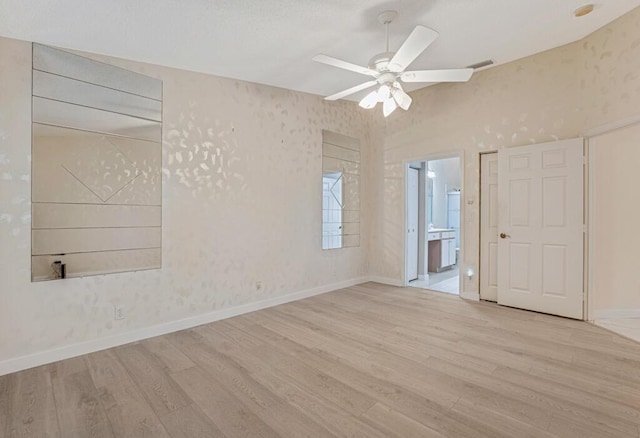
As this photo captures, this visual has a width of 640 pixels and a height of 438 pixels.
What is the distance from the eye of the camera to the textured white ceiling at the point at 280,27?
254 centimetres

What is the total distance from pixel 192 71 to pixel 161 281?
7.87 feet

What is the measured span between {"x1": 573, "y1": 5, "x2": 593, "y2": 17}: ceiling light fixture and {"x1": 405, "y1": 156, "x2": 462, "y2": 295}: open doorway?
6.93 feet

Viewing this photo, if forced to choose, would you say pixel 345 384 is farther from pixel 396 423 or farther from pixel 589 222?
pixel 589 222

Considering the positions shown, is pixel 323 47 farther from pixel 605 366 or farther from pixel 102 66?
pixel 605 366

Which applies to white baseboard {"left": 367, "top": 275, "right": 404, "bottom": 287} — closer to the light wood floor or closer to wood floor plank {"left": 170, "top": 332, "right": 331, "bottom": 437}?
the light wood floor

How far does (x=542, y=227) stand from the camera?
13.0ft

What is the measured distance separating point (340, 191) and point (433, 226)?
3777 millimetres

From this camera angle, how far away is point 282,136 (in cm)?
450

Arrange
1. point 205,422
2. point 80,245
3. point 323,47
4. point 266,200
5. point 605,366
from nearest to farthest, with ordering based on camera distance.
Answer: point 205,422 → point 605,366 → point 80,245 → point 323,47 → point 266,200

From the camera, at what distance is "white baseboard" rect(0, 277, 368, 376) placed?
2.67m

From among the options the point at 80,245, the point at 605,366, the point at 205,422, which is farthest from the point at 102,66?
the point at 605,366

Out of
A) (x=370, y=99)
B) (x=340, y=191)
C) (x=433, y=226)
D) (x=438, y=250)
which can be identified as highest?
(x=370, y=99)

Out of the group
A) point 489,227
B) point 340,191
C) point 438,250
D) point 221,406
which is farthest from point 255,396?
point 438,250

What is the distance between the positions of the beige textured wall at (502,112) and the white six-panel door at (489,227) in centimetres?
9
